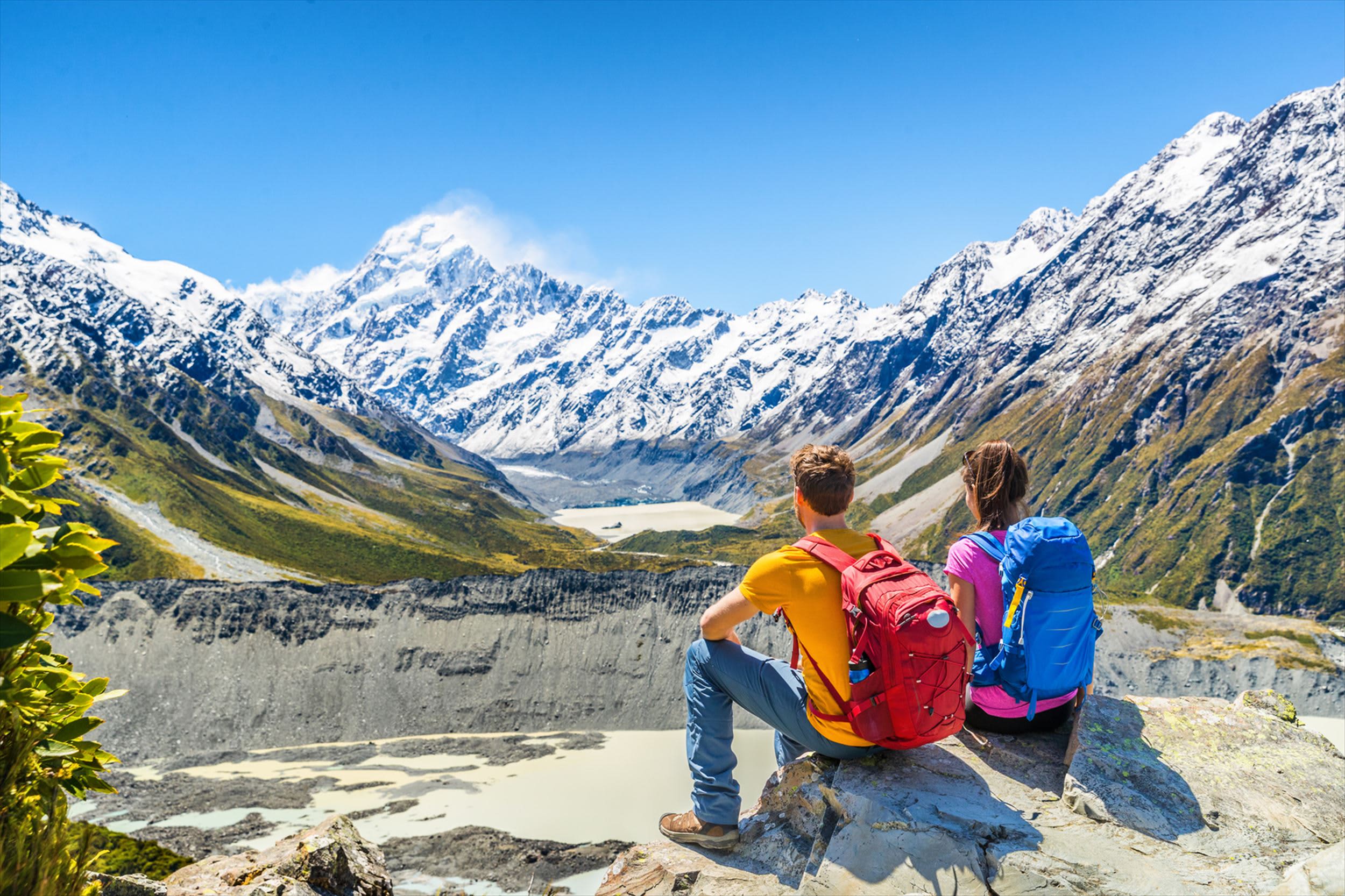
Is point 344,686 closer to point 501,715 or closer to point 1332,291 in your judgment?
point 501,715

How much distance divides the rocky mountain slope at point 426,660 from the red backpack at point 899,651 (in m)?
60.8

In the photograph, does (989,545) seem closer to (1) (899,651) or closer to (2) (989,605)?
(2) (989,605)

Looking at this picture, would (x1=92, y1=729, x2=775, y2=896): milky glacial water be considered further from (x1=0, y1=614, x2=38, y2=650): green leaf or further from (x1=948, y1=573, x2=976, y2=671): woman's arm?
(x1=0, y1=614, x2=38, y2=650): green leaf

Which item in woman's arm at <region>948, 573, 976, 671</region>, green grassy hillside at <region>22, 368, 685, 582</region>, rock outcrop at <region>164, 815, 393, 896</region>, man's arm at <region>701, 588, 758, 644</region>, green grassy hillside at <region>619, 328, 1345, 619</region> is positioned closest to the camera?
man's arm at <region>701, 588, 758, 644</region>

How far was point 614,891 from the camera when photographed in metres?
6.62

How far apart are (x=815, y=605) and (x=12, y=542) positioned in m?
5.30

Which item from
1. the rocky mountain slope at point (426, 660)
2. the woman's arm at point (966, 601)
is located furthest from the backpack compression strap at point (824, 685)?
the rocky mountain slope at point (426, 660)

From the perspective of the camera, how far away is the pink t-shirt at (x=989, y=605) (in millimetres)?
7562

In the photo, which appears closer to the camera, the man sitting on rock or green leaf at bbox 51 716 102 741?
green leaf at bbox 51 716 102 741

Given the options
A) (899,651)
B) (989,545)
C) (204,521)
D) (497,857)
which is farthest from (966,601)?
(204,521)

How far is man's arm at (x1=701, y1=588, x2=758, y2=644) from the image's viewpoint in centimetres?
658

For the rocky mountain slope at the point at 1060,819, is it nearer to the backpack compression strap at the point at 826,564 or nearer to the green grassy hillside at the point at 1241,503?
the backpack compression strap at the point at 826,564

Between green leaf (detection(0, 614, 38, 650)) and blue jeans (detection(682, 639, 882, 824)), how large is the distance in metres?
4.86

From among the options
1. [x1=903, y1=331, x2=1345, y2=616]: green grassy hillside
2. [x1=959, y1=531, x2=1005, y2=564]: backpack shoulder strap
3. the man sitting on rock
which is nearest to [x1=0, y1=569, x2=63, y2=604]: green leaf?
the man sitting on rock
